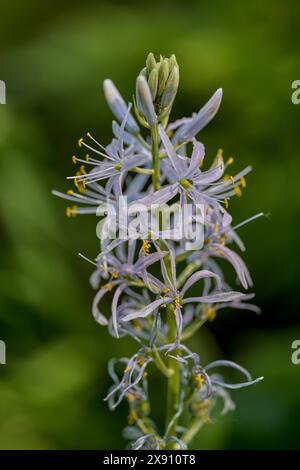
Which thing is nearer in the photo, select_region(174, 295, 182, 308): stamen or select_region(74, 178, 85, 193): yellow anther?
select_region(174, 295, 182, 308): stamen

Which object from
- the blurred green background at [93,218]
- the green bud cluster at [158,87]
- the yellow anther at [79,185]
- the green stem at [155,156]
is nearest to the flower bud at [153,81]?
the green bud cluster at [158,87]

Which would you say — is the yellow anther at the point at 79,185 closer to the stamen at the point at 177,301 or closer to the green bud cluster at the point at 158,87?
the green bud cluster at the point at 158,87

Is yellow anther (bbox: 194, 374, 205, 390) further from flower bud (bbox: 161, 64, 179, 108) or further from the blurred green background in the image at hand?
the blurred green background

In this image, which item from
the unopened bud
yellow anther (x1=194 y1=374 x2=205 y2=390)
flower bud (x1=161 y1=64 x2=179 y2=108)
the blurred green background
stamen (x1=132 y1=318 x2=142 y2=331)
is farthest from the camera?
the blurred green background

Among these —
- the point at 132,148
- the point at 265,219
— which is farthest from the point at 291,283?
the point at 132,148

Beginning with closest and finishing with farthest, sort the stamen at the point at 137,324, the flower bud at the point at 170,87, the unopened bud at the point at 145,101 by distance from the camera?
the unopened bud at the point at 145,101 → the flower bud at the point at 170,87 → the stamen at the point at 137,324

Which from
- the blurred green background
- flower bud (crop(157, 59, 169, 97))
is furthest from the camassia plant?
the blurred green background
